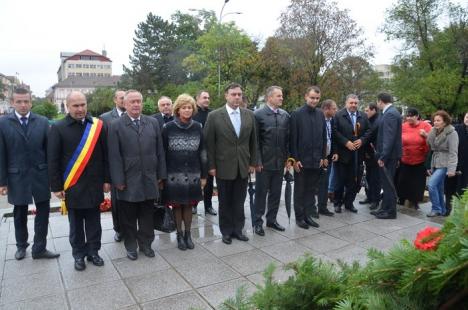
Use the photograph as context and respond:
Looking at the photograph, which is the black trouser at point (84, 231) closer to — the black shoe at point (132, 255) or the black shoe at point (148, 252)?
the black shoe at point (132, 255)

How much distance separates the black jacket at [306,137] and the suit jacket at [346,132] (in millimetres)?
925

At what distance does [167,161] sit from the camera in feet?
16.2

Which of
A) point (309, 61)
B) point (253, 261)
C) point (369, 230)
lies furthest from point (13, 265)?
point (309, 61)

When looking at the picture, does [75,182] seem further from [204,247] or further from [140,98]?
[204,247]

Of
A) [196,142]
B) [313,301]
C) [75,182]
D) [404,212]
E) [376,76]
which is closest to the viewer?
[313,301]

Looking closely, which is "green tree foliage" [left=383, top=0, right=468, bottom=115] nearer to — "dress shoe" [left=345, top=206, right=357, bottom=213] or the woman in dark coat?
"dress shoe" [left=345, top=206, right=357, bottom=213]

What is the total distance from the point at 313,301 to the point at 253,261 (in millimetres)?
3214

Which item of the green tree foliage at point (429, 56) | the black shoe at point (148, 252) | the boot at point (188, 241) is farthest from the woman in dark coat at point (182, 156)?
the green tree foliage at point (429, 56)

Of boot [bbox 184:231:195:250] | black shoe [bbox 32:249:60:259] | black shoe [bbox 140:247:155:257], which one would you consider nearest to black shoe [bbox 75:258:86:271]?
black shoe [bbox 32:249:60:259]

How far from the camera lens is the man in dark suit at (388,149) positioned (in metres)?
6.20

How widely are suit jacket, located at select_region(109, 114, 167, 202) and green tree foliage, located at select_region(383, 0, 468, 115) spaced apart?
27599 millimetres

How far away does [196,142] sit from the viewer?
196 inches

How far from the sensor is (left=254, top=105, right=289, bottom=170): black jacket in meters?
5.64

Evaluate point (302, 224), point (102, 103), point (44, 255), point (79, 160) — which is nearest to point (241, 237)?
point (302, 224)
